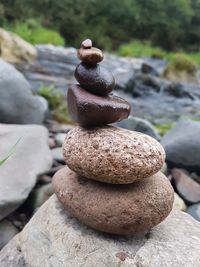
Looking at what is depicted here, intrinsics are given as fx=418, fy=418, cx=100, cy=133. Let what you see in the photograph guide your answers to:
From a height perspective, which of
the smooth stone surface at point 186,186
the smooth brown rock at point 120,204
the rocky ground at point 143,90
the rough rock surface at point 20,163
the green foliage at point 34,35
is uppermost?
the smooth brown rock at point 120,204

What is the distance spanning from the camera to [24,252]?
2.62m

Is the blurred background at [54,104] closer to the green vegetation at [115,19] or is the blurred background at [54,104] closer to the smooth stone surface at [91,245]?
the green vegetation at [115,19]

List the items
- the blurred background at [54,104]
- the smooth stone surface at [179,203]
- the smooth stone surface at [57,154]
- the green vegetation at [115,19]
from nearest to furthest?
the blurred background at [54,104], the smooth stone surface at [179,203], the smooth stone surface at [57,154], the green vegetation at [115,19]

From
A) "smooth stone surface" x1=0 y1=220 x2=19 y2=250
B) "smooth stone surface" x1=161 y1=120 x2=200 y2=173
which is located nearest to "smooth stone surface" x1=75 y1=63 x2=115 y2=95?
"smooth stone surface" x1=0 y1=220 x2=19 y2=250

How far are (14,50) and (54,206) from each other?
11288 mm

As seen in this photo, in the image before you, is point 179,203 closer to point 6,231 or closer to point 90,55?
point 6,231

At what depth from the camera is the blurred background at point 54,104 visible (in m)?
3.42

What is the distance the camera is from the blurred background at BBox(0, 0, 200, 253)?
11.2 feet

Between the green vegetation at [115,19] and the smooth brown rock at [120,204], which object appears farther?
the green vegetation at [115,19]

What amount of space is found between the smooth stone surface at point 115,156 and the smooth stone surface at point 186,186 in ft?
4.94

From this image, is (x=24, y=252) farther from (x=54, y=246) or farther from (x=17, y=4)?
(x=17, y=4)

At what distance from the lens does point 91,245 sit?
7.73 feet

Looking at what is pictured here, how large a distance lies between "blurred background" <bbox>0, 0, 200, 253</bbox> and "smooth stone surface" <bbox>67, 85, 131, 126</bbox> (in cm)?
39

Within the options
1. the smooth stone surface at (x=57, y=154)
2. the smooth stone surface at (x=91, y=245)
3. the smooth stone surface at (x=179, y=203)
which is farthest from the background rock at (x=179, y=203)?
the smooth stone surface at (x=57, y=154)
